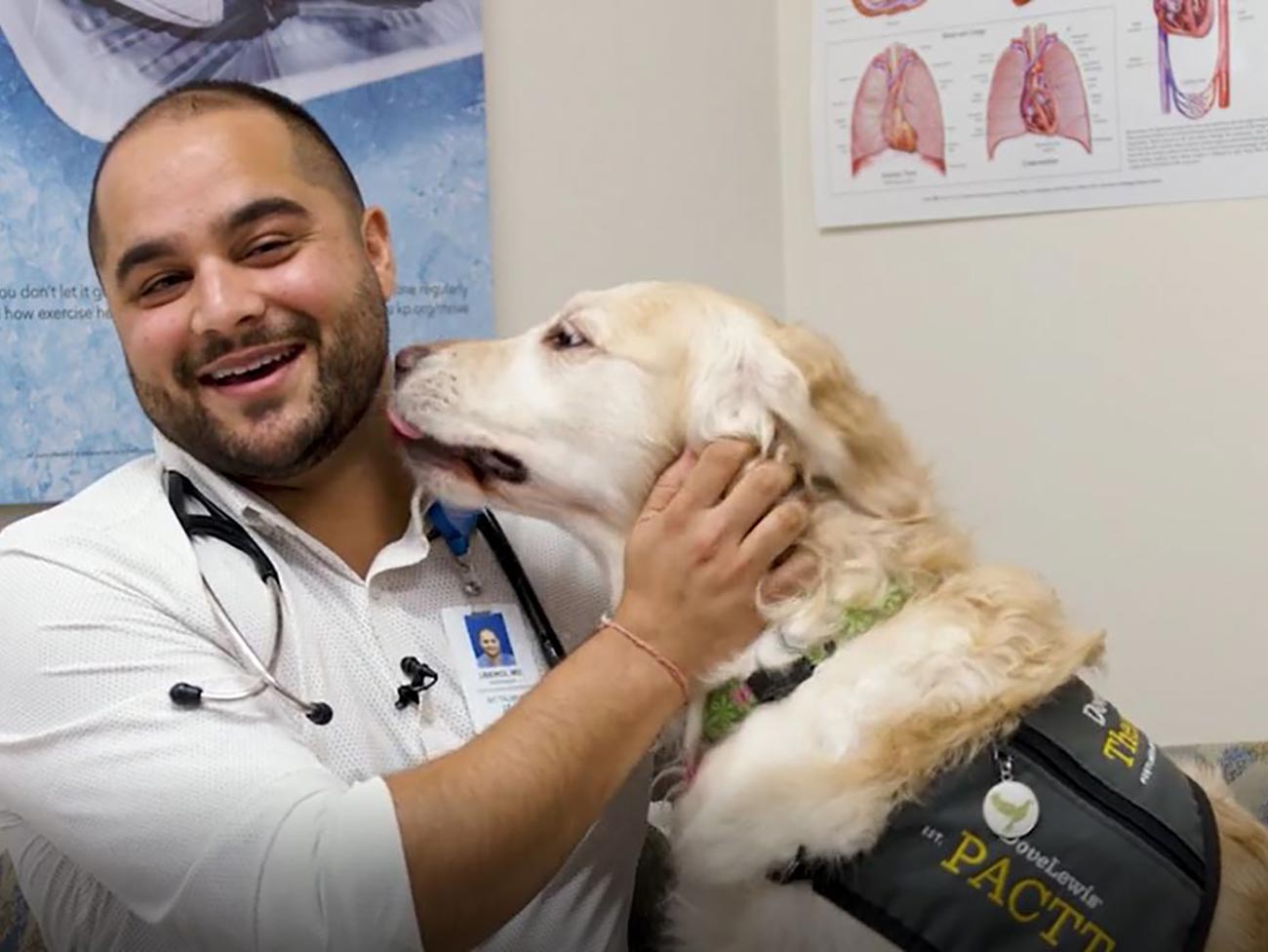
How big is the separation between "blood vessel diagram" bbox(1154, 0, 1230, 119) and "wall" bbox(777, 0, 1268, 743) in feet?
0.50

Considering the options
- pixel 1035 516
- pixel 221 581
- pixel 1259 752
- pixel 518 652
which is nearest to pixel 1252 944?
pixel 1259 752

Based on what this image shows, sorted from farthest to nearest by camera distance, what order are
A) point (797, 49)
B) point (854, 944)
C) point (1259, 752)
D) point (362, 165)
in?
1. point (797, 49)
2. point (362, 165)
3. point (1259, 752)
4. point (854, 944)

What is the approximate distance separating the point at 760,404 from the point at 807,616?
0.62ft

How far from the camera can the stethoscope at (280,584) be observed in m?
1.11

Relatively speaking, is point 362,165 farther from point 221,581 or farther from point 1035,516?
point 1035,516

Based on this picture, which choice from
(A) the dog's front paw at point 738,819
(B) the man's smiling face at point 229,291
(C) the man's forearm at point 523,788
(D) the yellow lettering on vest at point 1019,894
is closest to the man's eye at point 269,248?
(B) the man's smiling face at point 229,291

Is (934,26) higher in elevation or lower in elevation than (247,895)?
higher

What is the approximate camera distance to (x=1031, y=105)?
218 centimetres

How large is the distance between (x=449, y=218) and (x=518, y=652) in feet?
2.68

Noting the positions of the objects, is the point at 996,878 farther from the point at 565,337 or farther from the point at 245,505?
the point at 245,505

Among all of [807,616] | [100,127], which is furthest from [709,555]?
[100,127]

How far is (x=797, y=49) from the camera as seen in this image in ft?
7.88

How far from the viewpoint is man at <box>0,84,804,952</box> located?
98 centimetres

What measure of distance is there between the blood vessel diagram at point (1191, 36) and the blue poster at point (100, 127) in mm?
1059
